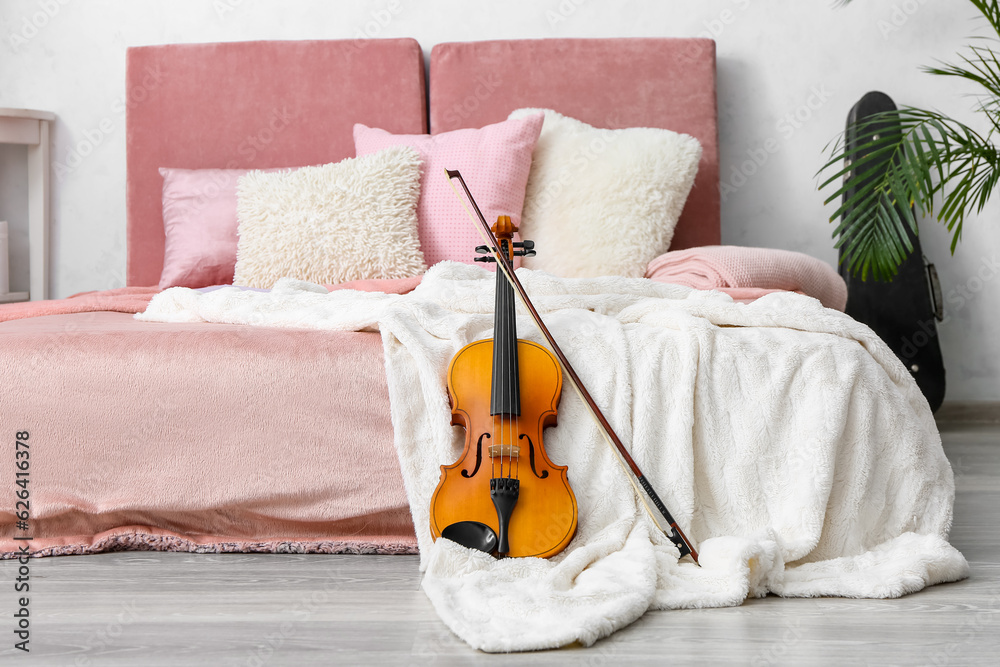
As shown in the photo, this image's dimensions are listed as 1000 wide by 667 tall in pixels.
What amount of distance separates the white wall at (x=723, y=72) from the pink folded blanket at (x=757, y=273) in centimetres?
84

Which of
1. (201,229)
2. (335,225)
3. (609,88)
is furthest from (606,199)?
(201,229)

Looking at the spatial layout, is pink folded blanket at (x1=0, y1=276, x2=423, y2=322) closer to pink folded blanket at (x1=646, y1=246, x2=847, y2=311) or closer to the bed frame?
pink folded blanket at (x1=646, y1=246, x2=847, y2=311)

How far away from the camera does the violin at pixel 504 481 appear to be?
115 cm

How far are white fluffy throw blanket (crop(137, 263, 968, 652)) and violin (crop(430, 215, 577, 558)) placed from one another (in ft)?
0.11

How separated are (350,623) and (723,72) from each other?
2.29m

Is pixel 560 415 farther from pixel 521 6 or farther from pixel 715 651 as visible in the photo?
pixel 521 6

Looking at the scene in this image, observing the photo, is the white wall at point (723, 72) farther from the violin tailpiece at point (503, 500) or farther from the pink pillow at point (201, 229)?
the violin tailpiece at point (503, 500)

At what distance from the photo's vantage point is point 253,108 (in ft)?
8.86

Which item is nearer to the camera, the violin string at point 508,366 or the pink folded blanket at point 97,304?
the violin string at point 508,366

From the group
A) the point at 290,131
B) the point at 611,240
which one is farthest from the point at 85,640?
the point at 290,131

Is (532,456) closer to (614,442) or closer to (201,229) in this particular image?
(614,442)

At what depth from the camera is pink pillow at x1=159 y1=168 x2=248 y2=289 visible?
2330 millimetres

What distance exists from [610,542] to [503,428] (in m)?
0.23

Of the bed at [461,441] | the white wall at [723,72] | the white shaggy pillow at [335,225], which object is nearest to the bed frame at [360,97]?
the white wall at [723,72]
